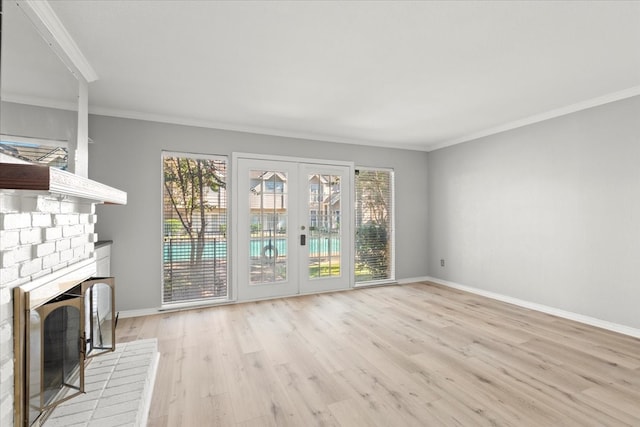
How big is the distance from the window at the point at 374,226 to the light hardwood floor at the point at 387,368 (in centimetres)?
145

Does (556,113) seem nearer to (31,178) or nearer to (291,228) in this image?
(291,228)

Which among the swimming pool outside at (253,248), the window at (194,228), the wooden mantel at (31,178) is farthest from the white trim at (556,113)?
the wooden mantel at (31,178)

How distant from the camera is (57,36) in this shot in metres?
2.10

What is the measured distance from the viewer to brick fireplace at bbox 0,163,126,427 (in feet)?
3.81

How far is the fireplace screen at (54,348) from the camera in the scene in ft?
4.82

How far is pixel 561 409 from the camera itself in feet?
6.37

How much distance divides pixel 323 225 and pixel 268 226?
0.92m

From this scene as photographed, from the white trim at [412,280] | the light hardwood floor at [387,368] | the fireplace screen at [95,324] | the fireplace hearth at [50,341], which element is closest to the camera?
the fireplace hearth at [50,341]

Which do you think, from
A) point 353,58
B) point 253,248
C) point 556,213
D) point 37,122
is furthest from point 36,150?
point 556,213

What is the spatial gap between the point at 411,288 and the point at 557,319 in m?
1.98

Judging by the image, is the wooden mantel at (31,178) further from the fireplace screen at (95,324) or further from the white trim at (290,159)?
the white trim at (290,159)

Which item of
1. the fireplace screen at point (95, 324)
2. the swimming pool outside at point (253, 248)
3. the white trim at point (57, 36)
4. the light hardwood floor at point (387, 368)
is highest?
the white trim at point (57, 36)

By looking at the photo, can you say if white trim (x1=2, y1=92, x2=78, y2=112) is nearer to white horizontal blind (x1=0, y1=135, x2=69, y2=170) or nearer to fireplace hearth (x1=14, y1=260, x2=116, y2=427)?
white horizontal blind (x1=0, y1=135, x2=69, y2=170)

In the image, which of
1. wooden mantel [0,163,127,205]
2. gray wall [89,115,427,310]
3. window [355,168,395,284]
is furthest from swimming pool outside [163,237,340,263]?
wooden mantel [0,163,127,205]
